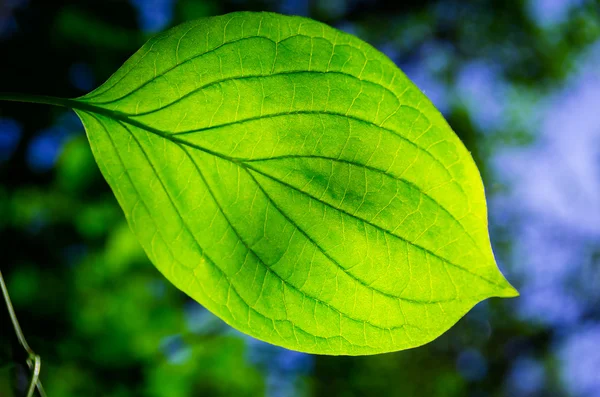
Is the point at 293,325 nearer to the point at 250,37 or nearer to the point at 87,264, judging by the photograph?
the point at 250,37

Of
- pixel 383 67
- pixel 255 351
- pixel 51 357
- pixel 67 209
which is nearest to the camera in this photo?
pixel 383 67

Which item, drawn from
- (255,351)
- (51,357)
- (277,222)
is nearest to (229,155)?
(277,222)

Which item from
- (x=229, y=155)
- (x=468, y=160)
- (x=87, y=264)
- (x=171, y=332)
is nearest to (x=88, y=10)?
(x=87, y=264)

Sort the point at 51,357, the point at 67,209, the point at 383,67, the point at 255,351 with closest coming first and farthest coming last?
the point at 383,67 < the point at 51,357 < the point at 67,209 < the point at 255,351

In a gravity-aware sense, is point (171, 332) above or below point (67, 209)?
below

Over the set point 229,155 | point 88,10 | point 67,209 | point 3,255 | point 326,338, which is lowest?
point 326,338

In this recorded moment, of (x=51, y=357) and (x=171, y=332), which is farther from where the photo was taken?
(x=171, y=332)
